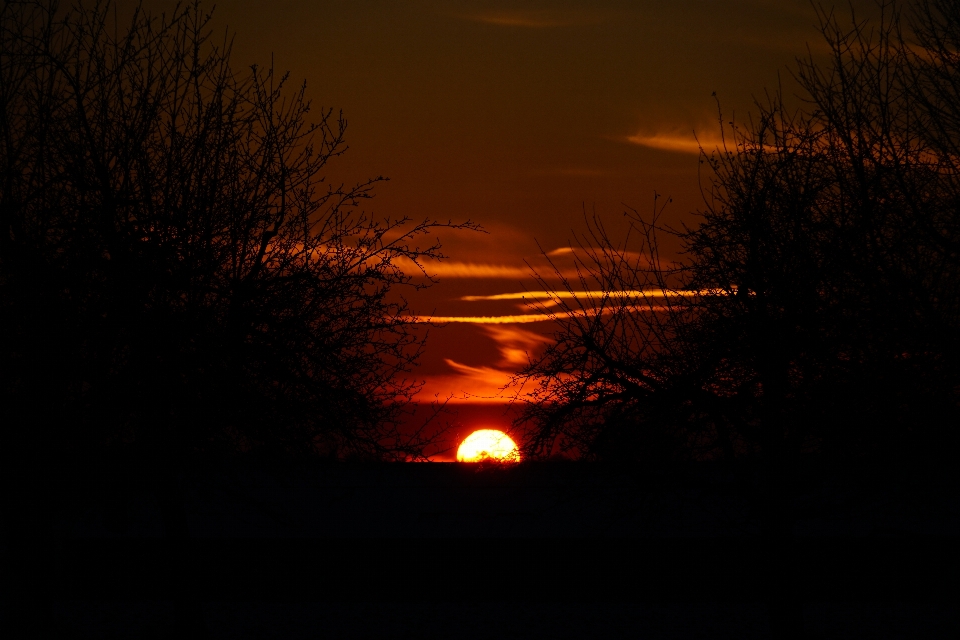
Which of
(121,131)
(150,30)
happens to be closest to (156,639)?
(121,131)

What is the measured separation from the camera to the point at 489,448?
34.9ft

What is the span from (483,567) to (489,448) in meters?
12.6

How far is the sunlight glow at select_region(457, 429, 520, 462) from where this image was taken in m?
9.80

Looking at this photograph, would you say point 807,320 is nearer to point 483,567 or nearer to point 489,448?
point 489,448

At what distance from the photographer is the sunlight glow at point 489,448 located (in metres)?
9.80

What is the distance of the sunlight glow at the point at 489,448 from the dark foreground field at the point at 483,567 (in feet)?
10.4

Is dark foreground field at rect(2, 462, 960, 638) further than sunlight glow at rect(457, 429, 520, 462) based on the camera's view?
Yes

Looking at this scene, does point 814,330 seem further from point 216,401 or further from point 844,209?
point 216,401

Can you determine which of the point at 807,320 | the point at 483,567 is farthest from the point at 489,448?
the point at 483,567

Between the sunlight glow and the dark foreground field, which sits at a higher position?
the sunlight glow

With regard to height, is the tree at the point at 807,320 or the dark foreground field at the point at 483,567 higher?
the tree at the point at 807,320

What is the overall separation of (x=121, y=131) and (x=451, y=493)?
711 inches

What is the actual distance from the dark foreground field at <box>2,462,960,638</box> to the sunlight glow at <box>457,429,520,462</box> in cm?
317

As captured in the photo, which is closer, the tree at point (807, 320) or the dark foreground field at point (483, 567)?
the tree at point (807, 320)
